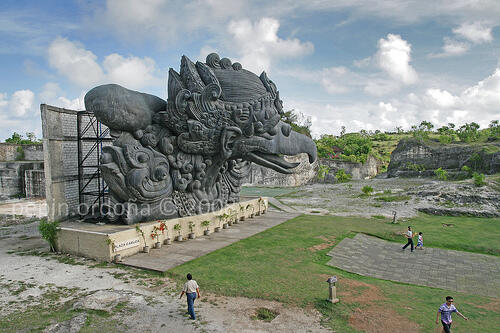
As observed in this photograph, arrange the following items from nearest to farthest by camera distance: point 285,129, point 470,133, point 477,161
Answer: point 285,129
point 477,161
point 470,133

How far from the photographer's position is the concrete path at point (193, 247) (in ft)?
33.6

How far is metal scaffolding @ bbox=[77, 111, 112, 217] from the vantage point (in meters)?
13.2

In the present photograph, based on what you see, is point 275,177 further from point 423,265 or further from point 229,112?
point 423,265

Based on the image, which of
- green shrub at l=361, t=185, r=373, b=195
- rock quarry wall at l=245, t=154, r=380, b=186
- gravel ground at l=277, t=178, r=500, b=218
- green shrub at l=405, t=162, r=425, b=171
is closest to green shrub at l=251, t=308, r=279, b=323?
gravel ground at l=277, t=178, r=500, b=218

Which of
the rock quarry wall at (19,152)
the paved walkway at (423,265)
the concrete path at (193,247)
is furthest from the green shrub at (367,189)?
the rock quarry wall at (19,152)

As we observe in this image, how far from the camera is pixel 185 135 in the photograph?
41.0ft

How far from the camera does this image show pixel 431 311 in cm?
757

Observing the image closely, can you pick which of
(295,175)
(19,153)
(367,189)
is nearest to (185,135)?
(367,189)

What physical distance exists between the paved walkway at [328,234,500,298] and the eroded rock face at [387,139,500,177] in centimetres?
2469

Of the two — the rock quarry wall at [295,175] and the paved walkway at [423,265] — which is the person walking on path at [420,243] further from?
the rock quarry wall at [295,175]

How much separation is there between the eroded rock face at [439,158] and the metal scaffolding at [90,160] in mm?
33275

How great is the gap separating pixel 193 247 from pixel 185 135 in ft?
13.2

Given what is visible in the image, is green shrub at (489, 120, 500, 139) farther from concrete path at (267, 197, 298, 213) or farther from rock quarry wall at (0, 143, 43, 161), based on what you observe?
rock quarry wall at (0, 143, 43, 161)

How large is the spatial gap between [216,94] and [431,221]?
44.0ft
